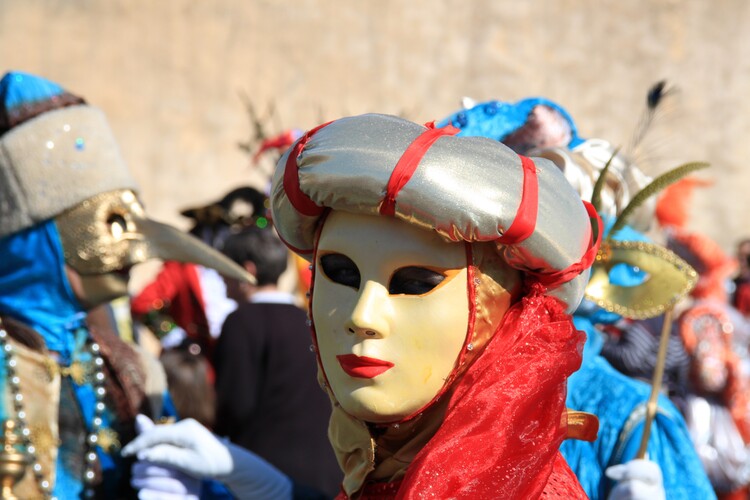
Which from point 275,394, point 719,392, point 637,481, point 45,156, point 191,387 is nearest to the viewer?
point 637,481

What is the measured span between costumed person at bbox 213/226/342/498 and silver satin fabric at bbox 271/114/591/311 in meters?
2.02

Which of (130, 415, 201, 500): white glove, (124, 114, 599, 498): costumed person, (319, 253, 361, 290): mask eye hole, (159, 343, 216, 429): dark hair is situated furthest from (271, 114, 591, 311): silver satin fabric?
(159, 343, 216, 429): dark hair

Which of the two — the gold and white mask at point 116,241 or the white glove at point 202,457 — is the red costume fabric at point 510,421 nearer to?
the white glove at point 202,457

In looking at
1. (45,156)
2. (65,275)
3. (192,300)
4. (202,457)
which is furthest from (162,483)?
(192,300)

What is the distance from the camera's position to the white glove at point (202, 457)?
283 cm

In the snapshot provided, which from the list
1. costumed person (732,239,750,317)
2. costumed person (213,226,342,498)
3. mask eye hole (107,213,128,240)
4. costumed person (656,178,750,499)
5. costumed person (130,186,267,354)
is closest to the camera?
mask eye hole (107,213,128,240)

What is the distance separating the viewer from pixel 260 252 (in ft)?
16.2

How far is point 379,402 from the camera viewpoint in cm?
209

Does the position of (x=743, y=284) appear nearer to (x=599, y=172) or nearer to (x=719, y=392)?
(x=719, y=392)

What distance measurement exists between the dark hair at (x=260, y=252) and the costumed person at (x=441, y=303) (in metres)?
2.64

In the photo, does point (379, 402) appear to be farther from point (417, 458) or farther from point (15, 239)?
point (15, 239)

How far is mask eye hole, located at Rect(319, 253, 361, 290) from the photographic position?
Answer: 85.3 inches

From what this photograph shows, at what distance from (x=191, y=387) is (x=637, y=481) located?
89.2 inches

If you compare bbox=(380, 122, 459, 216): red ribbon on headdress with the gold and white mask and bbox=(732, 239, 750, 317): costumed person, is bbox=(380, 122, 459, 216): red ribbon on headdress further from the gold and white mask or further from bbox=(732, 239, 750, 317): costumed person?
bbox=(732, 239, 750, 317): costumed person
